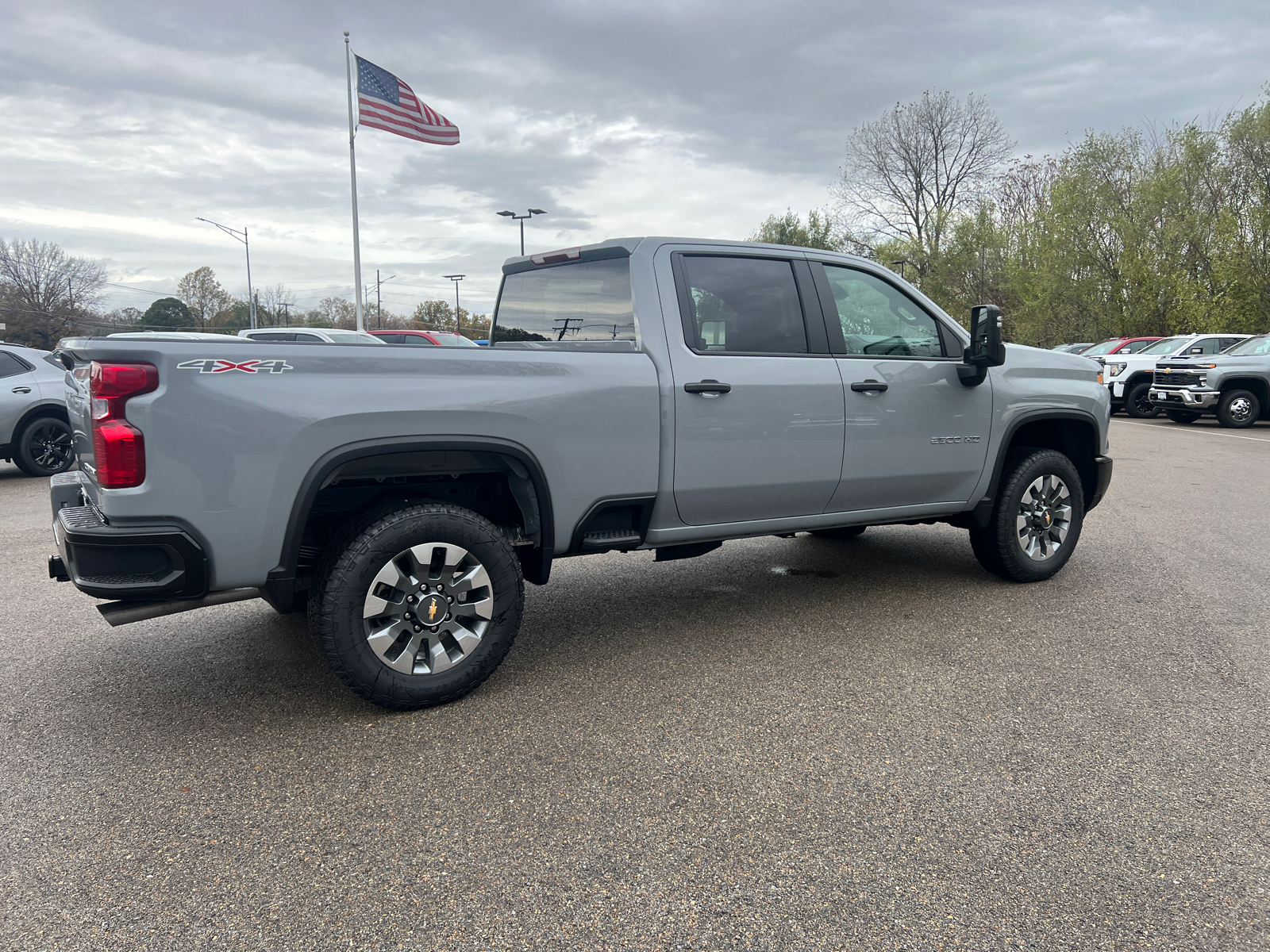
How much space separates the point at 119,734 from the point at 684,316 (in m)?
2.88

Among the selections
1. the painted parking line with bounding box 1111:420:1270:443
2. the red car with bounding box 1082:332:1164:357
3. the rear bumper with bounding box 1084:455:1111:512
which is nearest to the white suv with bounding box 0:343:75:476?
the rear bumper with bounding box 1084:455:1111:512

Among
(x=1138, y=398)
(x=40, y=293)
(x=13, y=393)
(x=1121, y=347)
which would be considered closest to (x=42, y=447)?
(x=13, y=393)

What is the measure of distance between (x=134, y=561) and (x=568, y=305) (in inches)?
92.7

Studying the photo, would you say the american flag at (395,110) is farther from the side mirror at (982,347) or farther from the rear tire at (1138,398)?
the side mirror at (982,347)

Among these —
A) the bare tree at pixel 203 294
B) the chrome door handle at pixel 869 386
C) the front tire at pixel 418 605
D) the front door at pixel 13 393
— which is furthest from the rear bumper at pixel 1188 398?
the bare tree at pixel 203 294

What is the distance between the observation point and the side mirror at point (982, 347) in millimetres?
4492

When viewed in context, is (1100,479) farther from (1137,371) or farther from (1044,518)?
(1137,371)

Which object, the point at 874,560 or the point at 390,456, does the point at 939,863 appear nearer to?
the point at 390,456

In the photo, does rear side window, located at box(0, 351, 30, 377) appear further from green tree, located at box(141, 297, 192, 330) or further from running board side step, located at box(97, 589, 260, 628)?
green tree, located at box(141, 297, 192, 330)

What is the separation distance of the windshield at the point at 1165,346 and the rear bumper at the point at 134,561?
20973mm

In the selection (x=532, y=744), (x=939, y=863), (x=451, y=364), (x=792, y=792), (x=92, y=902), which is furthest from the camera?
(x=451, y=364)

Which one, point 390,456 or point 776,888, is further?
point 390,456

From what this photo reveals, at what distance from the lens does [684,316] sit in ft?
13.1

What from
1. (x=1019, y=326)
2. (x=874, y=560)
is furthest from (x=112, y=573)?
(x=1019, y=326)
